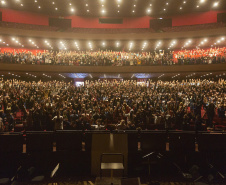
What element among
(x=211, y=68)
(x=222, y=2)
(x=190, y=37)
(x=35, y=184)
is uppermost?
(x=222, y=2)

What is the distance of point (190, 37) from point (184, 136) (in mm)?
19598

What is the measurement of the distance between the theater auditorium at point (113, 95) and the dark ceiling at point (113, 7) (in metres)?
0.12

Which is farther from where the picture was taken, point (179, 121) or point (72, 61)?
point (72, 61)

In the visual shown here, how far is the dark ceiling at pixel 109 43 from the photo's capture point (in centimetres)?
2286

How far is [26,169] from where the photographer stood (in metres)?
4.96

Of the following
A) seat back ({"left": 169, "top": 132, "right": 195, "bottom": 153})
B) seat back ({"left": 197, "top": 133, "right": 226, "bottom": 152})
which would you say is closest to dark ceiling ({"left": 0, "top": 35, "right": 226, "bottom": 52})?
seat back ({"left": 197, "top": 133, "right": 226, "bottom": 152})

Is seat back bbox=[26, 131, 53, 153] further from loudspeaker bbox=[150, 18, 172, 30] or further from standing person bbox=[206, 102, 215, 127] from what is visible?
loudspeaker bbox=[150, 18, 172, 30]

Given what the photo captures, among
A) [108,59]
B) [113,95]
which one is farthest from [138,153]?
[108,59]

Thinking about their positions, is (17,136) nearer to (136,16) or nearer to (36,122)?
(36,122)

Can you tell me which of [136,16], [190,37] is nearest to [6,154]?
[190,37]

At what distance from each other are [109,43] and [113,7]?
4.23 metres

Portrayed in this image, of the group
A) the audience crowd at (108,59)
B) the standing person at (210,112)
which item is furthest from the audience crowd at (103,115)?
the audience crowd at (108,59)

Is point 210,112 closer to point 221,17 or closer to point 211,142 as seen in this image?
point 211,142

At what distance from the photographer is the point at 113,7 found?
909 inches
